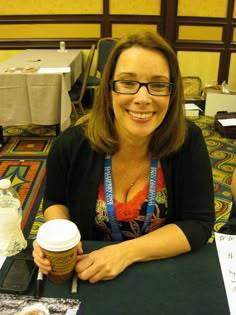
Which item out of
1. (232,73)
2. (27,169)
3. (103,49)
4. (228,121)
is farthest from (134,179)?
(232,73)

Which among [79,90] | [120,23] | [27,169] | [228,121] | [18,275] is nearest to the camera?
[18,275]

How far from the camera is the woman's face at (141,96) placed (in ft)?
3.58

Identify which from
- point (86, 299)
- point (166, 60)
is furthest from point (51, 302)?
point (166, 60)

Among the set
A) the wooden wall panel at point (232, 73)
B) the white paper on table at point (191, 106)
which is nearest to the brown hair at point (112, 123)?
the white paper on table at point (191, 106)

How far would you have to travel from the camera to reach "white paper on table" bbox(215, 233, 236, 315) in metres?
0.85

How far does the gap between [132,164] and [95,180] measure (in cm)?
16

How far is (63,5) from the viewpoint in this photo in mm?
5133

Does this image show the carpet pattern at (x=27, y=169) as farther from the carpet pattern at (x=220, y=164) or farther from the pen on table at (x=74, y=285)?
the pen on table at (x=74, y=285)

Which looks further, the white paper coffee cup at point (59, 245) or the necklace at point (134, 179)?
the necklace at point (134, 179)

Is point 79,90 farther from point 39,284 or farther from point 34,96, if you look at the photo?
point 39,284

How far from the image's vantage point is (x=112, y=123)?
1.29m

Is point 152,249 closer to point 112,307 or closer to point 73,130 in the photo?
point 112,307

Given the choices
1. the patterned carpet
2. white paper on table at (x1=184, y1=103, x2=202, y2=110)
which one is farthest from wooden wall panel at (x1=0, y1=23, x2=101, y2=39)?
white paper on table at (x1=184, y1=103, x2=202, y2=110)

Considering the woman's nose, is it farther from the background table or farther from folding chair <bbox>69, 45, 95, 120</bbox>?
folding chair <bbox>69, 45, 95, 120</bbox>
